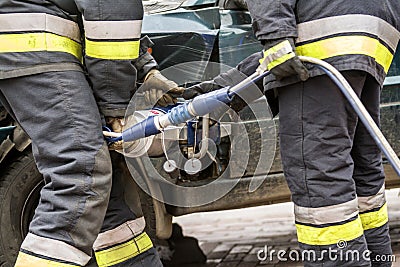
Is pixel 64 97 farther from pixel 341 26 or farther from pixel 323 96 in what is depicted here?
pixel 341 26

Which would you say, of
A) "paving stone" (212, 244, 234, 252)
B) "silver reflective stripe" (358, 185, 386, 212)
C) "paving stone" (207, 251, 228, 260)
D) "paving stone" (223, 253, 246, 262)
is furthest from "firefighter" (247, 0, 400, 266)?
"paving stone" (212, 244, 234, 252)

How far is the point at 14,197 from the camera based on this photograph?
4426 millimetres

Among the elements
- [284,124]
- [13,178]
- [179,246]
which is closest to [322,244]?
[284,124]

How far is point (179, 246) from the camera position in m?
5.61

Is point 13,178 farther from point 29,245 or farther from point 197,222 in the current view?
point 197,222

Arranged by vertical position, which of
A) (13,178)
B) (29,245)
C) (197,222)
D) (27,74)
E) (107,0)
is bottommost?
(197,222)

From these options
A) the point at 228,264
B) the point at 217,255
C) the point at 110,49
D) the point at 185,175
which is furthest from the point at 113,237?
the point at 217,255

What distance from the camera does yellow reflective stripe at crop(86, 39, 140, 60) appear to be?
3.39 m

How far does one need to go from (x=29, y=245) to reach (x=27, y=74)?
71cm

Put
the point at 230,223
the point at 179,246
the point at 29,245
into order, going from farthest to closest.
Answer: the point at 230,223, the point at 179,246, the point at 29,245

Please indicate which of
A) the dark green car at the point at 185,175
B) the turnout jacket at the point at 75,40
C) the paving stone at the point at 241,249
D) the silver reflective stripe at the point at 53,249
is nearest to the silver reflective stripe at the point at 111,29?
the turnout jacket at the point at 75,40

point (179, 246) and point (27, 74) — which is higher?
point (27, 74)

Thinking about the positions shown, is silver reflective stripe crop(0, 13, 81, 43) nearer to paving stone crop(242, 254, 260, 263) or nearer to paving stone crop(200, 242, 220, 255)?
paving stone crop(242, 254, 260, 263)

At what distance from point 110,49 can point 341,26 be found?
978mm
